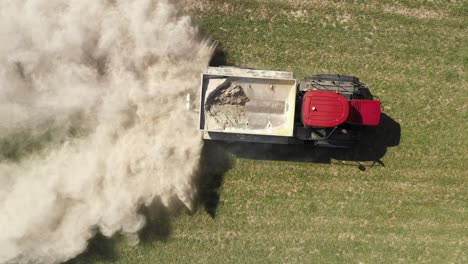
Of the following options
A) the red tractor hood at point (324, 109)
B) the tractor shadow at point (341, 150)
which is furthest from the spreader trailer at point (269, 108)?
the tractor shadow at point (341, 150)

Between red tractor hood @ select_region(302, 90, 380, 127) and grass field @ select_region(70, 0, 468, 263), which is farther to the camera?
grass field @ select_region(70, 0, 468, 263)

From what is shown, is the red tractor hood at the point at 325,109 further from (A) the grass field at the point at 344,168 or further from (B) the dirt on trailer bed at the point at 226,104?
(A) the grass field at the point at 344,168

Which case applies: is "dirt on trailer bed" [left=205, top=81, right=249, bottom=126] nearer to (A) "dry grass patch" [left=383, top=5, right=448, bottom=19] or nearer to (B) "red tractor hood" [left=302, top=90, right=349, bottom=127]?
(B) "red tractor hood" [left=302, top=90, right=349, bottom=127]

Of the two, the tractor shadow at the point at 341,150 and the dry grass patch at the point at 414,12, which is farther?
the dry grass patch at the point at 414,12

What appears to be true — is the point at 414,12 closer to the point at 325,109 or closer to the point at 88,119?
the point at 325,109

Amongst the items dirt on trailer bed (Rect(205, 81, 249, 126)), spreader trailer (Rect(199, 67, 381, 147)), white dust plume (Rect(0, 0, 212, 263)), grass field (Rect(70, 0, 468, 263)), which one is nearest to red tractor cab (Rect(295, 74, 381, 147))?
spreader trailer (Rect(199, 67, 381, 147))

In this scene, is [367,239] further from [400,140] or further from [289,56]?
[289,56]

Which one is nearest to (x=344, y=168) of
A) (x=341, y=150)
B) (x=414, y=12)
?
(x=341, y=150)
